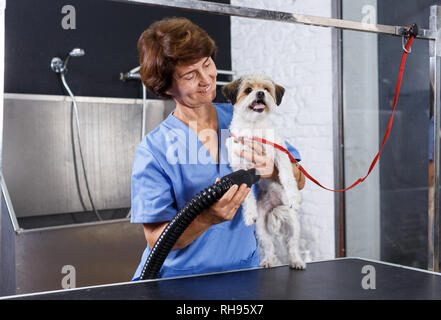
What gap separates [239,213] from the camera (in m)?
1.34

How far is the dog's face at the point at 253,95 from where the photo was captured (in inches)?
45.2

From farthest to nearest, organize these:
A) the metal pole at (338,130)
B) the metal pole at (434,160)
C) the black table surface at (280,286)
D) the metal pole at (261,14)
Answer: the metal pole at (338,130) < the metal pole at (434,160) < the metal pole at (261,14) < the black table surface at (280,286)

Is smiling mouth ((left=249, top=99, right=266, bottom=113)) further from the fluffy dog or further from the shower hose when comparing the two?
the shower hose

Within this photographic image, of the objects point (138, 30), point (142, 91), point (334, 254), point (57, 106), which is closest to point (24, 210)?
point (57, 106)

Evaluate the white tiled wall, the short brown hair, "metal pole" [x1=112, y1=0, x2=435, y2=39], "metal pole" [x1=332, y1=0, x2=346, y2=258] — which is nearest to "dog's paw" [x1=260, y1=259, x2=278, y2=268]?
the short brown hair

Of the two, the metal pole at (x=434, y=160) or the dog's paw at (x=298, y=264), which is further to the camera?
the metal pole at (x=434, y=160)

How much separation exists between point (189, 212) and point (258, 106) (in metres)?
0.34

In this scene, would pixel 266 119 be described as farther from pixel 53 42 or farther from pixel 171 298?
pixel 53 42

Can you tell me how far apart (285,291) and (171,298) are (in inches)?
10.3

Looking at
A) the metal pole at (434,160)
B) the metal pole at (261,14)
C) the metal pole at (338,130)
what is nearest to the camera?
the metal pole at (261,14)

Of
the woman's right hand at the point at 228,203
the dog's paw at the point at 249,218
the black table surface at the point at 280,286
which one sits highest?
the woman's right hand at the point at 228,203

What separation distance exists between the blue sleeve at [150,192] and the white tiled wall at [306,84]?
1092mm

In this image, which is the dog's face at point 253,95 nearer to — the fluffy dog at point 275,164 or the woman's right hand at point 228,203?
the fluffy dog at point 275,164

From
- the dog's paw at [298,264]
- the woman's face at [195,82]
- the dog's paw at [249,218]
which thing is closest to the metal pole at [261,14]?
the woman's face at [195,82]
